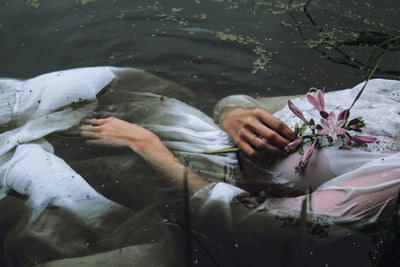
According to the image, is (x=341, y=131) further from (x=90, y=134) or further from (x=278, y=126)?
(x=90, y=134)

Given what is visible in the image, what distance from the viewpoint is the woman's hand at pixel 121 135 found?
60.1 inches

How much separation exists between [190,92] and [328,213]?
1.01 meters

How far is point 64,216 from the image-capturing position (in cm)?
126

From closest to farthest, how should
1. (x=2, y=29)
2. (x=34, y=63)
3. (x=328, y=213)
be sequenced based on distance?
(x=328, y=213)
(x=34, y=63)
(x=2, y=29)

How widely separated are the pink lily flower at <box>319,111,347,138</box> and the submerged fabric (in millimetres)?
68

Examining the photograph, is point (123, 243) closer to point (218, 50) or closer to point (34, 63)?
point (34, 63)

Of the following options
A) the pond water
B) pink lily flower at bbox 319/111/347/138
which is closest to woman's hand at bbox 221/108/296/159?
pink lily flower at bbox 319/111/347/138

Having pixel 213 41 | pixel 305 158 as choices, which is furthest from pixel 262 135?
pixel 213 41

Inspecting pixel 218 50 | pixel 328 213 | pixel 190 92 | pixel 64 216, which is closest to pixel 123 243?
pixel 64 216

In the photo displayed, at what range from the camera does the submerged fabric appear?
1198 mm

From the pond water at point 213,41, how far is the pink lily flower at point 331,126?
730 mm

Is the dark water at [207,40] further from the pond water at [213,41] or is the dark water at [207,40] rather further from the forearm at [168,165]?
the forearm at [168,165]

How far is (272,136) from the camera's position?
133 cm

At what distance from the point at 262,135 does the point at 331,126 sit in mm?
223
